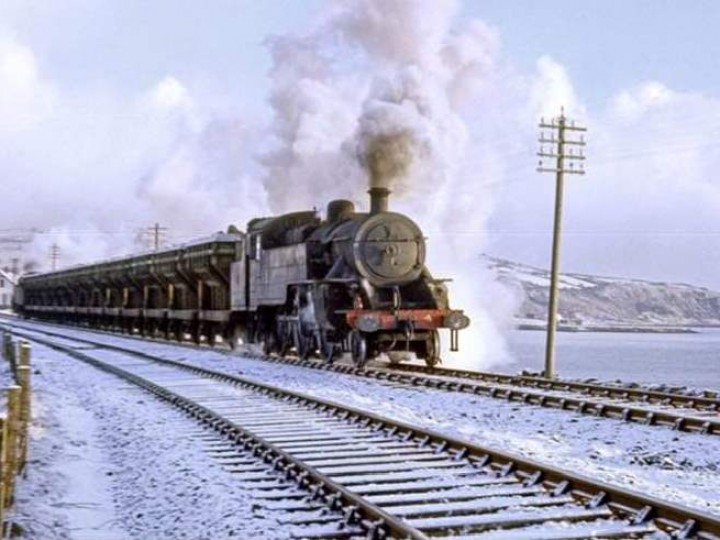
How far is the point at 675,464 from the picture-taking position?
25.9 feet

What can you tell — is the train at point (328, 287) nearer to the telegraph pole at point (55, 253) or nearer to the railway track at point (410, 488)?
the railway track at point (410, 488)

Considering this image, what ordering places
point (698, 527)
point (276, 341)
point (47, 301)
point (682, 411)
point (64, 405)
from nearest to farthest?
point (698, 527) < point (682, 411) < point (64, 405) < point (276, 341) < point (47, 301)

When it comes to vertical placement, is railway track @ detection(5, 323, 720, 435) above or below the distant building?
below

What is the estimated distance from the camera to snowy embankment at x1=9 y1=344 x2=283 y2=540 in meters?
5.78

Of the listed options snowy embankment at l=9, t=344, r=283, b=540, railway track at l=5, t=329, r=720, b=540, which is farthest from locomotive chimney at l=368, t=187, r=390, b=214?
railway track at l=5, t=329, r=720, b=540

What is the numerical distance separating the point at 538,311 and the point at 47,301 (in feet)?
281

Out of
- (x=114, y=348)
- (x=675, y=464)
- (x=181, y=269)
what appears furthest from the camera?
(x=181, y=269)

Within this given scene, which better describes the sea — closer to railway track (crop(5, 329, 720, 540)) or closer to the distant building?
railway track (crop(5, 329, 720, 540))

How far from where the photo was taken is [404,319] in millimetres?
17266

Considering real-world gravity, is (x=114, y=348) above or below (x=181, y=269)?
below

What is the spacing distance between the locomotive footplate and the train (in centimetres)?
2

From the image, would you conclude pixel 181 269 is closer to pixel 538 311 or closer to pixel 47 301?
pixel 47 301

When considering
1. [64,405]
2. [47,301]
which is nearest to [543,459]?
[64,405]

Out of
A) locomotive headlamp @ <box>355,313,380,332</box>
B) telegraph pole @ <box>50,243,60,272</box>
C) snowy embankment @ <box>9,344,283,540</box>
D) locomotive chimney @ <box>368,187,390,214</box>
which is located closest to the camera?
snowy embankment @ <box>9,344,283,540</box>
